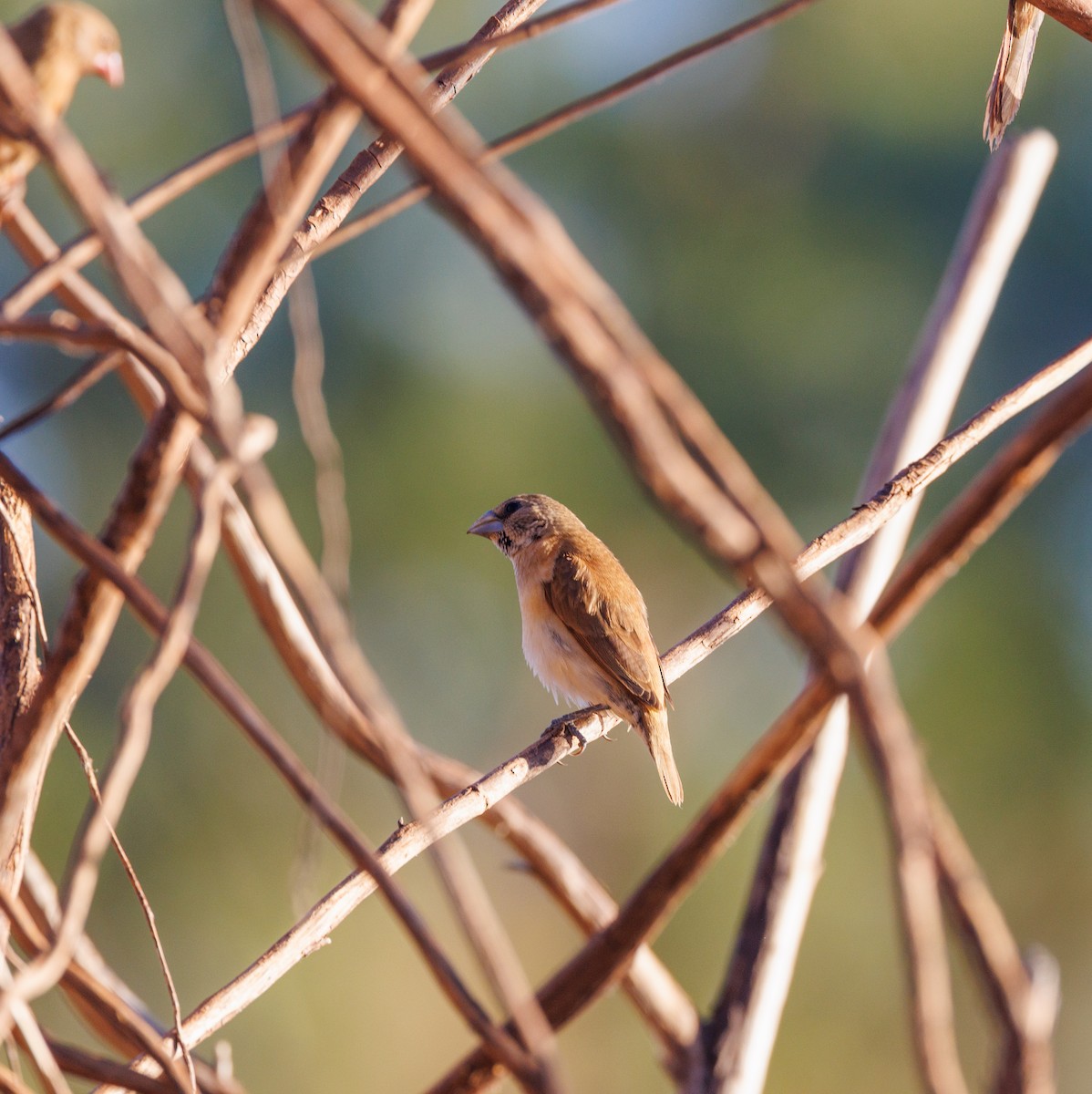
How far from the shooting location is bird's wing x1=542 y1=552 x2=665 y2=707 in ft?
14.4

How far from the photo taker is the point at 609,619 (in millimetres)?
4672

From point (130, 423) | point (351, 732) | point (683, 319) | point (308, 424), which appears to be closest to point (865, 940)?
point (683, 319)

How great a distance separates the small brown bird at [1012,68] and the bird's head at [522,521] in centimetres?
220

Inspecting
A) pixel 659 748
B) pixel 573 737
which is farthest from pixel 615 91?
pixel 659 748

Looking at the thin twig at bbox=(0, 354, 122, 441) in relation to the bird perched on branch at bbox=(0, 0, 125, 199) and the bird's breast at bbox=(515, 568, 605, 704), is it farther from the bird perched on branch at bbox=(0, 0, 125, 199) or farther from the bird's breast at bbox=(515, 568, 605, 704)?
the bird's breast at bbox=(515, 568, 605, 704)

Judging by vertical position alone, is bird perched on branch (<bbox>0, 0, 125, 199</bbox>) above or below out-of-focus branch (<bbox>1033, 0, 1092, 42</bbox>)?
above

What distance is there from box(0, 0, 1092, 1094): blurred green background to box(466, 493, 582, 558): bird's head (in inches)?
181

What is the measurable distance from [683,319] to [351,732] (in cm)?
1251

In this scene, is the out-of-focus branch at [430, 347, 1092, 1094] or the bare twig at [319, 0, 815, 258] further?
the bare twig at [319, 0, 815, 258]

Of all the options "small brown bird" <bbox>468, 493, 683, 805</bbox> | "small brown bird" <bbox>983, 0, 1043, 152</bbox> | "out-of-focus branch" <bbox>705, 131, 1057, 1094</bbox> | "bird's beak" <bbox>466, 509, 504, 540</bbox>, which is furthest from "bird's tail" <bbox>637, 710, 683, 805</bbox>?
"small brown bird" <bbox>983, 0, 1043, 152</bbox>

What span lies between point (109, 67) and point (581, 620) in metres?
2.54

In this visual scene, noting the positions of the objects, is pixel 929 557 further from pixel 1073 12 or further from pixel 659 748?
pixel 659 748

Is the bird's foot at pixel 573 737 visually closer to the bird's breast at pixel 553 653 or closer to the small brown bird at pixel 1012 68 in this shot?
the bird's breast at pixel 553 653

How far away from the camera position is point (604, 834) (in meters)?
12.1
